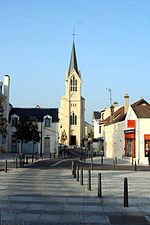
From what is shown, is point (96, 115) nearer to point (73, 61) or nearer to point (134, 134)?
point (73, 61)

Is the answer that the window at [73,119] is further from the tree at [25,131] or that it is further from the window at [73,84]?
the tree at [25,131]

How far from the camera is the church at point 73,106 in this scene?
110188 mm

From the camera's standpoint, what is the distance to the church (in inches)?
4338

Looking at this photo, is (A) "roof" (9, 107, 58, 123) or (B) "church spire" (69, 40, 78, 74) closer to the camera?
(A) "roof" (9, 107, 58, 123)

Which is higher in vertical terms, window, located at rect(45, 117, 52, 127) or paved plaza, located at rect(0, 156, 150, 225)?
window, located at rect(45, 117, 52, 127)

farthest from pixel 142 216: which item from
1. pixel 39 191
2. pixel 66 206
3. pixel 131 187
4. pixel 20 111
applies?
pixel 20 111

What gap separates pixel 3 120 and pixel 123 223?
18.5 meters

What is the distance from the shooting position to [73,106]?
11038cm

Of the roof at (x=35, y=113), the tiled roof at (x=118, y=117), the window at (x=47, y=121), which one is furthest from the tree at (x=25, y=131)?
the roof at (x=35, y=113)

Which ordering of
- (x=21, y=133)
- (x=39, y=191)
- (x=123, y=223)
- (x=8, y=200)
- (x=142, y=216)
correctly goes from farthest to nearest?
1. (x=21, y=133)
2. (x=39, y=191)
3. (x=8, y=200)
4. (x=142, y=216)
5. (x=123, y=223)

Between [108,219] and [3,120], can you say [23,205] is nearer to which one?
Answer: [108,219]

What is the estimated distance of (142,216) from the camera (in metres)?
9.59

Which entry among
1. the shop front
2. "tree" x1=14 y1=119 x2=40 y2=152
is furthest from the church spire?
"tree" x1=14 y1=119 x2=40 y2=152

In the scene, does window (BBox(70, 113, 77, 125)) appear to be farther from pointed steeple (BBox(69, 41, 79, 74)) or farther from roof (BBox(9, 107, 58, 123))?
roof (BBox(9, 107, 58, 123))
